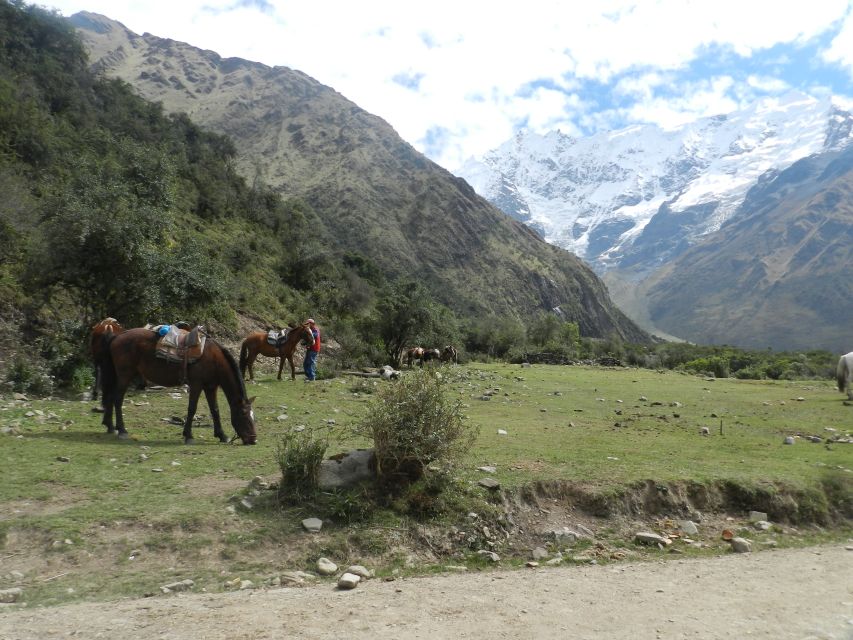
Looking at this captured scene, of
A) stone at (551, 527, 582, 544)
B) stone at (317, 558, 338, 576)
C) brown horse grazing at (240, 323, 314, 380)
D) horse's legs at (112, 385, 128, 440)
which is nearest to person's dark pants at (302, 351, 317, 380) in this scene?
brown horse grazing at (240, 323, 314, 380)

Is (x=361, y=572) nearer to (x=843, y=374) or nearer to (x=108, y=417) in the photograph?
(x=108, y=417)

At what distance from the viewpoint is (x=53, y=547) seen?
573 centimetres

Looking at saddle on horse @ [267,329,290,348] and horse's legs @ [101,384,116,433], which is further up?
saddle on horse @ [267,329,290,348]

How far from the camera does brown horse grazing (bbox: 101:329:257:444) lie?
10055 mm

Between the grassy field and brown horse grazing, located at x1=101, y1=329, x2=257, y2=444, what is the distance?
1.51ft

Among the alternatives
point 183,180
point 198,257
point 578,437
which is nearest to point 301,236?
point 183,180

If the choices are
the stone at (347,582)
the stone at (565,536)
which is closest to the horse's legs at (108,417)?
the stone at (347,582)

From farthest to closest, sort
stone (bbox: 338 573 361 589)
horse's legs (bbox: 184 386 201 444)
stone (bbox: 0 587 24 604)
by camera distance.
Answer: horse's legs (bbox: 184 386 201 444) < stone (bbox: 338 573 361 589) < stone (bbox: 0 587 24 604)

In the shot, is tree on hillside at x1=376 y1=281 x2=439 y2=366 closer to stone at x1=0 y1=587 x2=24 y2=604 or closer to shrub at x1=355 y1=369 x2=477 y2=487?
shrub at x1=355 y1=369 x2=477 y2=487

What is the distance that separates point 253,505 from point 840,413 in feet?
66.3

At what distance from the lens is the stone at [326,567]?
5988mm

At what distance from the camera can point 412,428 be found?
24.2 ft

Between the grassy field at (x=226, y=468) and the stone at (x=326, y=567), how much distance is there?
0.22 metres

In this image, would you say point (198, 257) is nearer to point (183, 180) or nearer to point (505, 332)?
point (183, 180)
